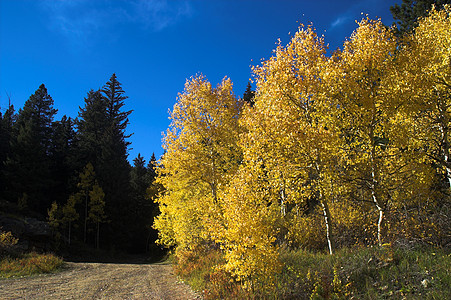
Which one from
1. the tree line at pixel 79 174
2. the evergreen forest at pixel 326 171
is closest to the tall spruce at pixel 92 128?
the tree line at pixel 79 174

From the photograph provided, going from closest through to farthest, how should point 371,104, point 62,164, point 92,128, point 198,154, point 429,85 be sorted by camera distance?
1. point 371,104
2. point 429,85
3. point 198,154
4. point 62,164
5. point 92,128

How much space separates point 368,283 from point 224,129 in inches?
359

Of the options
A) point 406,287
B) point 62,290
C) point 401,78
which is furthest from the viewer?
point 62,290

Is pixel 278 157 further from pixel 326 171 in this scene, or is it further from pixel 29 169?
pixel 29 169

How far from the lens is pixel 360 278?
21.4 ft

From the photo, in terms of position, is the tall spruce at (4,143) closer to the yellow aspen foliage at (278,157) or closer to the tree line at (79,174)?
the tree line at (79,174)

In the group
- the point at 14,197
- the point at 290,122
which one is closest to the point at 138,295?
the point at 290,122

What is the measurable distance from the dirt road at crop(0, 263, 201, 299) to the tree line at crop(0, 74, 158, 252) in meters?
16.4

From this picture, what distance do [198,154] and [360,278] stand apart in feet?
28.0

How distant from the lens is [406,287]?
18.7ft

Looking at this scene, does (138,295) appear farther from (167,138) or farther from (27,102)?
(27,102)

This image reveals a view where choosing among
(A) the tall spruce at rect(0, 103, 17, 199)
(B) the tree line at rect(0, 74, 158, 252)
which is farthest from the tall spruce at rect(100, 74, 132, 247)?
(A) the tall spruce at rect(0, 103, 17, 199)

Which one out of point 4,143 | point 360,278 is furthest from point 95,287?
point 4,143

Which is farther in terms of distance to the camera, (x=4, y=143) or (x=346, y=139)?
(x=4, y=143)
